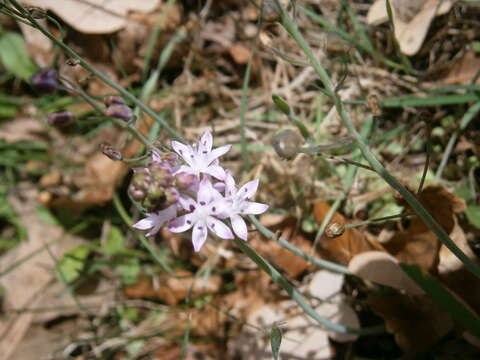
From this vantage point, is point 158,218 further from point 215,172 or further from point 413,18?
point 413,18

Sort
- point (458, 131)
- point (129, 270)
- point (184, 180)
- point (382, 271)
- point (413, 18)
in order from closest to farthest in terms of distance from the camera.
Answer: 1. point (184, 180)
2. point (382, 271)
3. point (458, 131)
4. point (413, 18)
5. point (129, 270)

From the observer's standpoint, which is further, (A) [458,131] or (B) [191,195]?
(A) [458,131]

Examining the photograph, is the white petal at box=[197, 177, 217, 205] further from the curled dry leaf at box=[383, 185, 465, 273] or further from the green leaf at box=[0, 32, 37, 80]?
the green leaf at box=[0, 32, 37, 80]

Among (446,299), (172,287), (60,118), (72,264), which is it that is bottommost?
(72,264)

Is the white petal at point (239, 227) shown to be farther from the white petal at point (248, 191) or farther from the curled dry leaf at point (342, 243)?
the curled dry leaf at point (342, 243)

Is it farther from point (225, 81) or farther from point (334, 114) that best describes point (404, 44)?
point (225, 81)

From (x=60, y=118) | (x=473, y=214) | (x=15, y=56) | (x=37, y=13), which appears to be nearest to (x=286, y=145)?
(x=60, y=118)

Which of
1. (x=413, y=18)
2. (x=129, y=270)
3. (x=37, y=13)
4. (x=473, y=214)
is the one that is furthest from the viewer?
(x=129, y=270)
